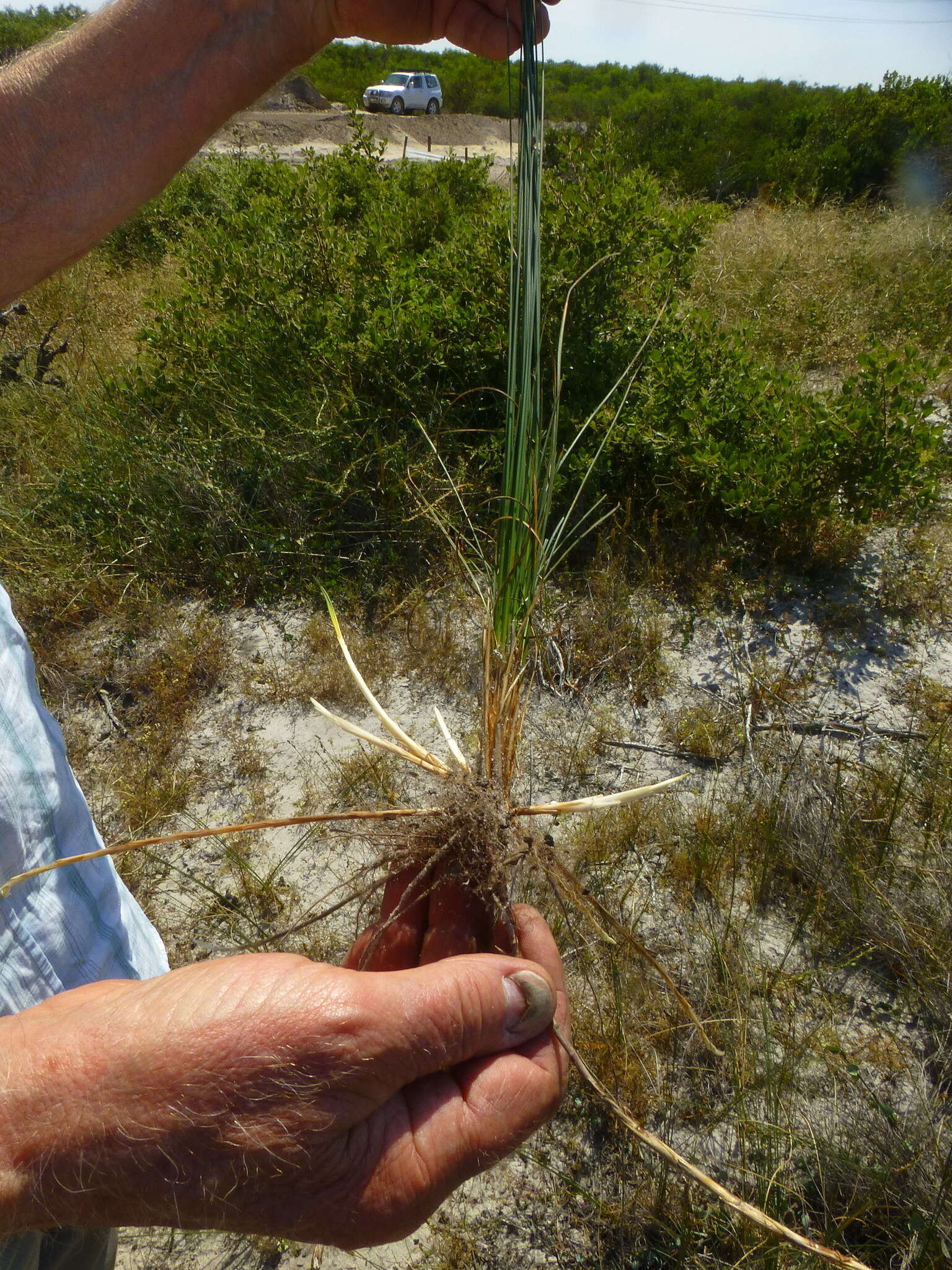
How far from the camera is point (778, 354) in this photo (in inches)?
166

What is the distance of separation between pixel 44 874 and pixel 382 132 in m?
20.4

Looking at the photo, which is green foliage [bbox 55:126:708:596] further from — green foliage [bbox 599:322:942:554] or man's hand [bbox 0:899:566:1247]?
man's hand [bbox 0:899:566:1247]

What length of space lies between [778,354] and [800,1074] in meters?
3.90

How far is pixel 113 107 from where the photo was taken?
150cm

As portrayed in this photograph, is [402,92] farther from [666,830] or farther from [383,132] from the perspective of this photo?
[666,830]

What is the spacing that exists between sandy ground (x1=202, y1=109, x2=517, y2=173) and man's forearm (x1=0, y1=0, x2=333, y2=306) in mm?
12748

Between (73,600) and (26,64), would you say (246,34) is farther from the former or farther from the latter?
(73,600)

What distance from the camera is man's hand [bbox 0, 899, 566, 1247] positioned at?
31.3 inches

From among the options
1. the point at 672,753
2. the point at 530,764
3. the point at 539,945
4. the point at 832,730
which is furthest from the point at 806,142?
the point at 539,945

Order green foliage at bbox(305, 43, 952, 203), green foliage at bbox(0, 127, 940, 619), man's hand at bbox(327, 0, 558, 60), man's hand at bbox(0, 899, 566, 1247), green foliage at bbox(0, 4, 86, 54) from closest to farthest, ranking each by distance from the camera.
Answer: man's hand at bbox(0, 899, 566, 1247) < man's hand at bbox(327, 0, 558, 60) < green foliage at bbox(0, 127, 940, 619) < green foliage at bbox(305, 43, 952, 203) < green foliage at bbox(0, 4, 86, 54)

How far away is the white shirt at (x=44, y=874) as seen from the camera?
1125 millimetres

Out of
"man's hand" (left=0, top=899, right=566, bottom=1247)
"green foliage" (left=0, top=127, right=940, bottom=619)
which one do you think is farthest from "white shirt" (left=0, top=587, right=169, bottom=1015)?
"green foliage" (left=0, top=127, right=940, bottom=619)

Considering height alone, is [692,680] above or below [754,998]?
above

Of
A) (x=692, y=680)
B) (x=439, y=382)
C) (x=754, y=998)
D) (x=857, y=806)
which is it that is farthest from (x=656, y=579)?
(x=754, y=998)
